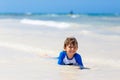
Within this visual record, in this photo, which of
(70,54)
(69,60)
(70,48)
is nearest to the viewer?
(70,48)

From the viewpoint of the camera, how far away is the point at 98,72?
6512 mm

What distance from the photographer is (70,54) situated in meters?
6.57

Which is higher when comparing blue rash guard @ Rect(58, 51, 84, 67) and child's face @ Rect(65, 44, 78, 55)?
child's face @ Rect(65, 44, 78, 55)

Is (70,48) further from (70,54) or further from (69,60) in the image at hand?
(69,60)

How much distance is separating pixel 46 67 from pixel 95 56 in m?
1.90

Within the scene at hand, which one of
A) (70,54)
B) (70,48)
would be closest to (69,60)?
(70,54)

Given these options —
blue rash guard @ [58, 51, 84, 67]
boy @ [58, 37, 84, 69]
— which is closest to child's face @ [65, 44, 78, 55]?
boy @ [58, 37, 84, 69]

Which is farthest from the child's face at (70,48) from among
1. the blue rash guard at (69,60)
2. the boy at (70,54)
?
the blue rash guard at (69,60)

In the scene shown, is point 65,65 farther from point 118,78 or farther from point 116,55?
point 116,55

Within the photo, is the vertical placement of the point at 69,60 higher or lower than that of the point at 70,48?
lower

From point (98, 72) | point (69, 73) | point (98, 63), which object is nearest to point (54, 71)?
point (69, 73)

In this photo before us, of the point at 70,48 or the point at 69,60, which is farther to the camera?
the point at 69,60

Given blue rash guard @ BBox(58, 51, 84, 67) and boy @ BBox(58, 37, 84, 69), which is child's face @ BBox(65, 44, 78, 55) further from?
blue rash guard @ BBox(58, 51, 84, 67)

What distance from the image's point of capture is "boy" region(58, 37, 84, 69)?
6.32m
